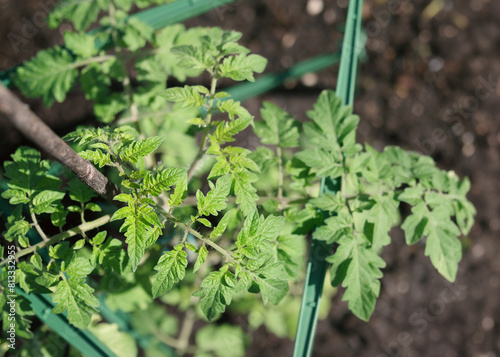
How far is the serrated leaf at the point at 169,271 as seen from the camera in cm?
111

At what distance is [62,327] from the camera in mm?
1344

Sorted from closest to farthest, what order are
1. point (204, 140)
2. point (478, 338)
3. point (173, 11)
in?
point (204, 140)
point (173, 11)
point (478, 338)

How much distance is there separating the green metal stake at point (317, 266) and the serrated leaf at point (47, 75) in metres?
1.00

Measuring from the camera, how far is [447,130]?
9.79 ft

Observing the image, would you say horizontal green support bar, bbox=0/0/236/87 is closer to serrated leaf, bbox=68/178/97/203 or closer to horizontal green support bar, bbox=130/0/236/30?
horizontal green support bar, bbox=130/0/236/30

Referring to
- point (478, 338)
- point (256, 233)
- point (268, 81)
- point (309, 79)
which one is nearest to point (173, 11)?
point (268, 81)

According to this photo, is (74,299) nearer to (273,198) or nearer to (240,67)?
(273,198)

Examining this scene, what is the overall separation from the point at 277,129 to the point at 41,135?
2.87ft

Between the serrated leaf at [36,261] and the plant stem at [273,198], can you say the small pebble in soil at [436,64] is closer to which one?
the plant stem at [273,198]

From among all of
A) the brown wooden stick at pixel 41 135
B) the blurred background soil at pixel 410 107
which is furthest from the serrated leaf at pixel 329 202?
the blurred background soil at pixel 410 107

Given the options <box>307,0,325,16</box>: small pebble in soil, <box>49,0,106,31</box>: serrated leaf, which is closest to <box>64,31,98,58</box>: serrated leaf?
<box>49,0,106,31</box>: serrated leaf

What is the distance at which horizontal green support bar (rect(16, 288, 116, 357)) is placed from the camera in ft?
4.31

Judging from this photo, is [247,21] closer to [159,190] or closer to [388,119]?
[388,119]

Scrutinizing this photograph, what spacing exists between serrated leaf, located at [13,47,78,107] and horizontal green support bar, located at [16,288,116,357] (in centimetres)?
69
